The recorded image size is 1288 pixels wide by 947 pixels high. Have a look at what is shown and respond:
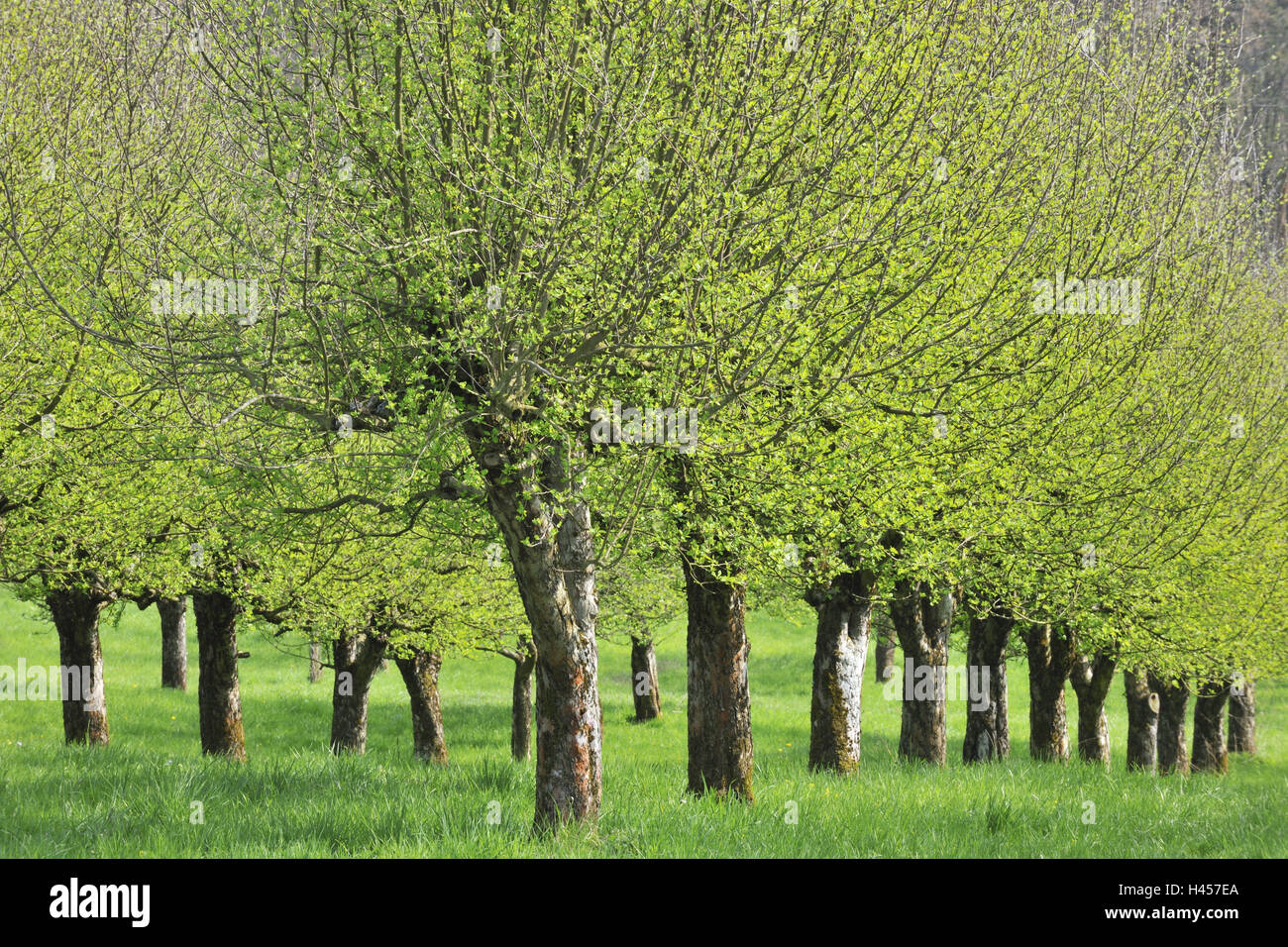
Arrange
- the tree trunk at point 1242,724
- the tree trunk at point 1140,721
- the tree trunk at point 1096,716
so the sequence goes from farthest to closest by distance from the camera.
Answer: the tree trunk at point 1242,724 → the tree trunk at point 1140,721 → the tree trunk at point 1096,716

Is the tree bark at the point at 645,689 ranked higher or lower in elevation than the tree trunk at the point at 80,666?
lower

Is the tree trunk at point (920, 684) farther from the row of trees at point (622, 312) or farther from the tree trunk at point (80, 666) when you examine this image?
the tree trunk at point (80, 666)

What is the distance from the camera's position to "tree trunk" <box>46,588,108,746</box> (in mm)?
20766

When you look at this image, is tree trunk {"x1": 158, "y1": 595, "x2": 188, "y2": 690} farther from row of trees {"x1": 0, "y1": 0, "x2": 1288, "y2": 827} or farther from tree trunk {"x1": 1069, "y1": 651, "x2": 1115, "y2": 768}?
tree trunk {"x1": 1069, "y1": 651, "x2": 1115, "y2": 768}

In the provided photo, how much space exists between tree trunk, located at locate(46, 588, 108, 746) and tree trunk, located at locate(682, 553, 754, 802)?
1377cm

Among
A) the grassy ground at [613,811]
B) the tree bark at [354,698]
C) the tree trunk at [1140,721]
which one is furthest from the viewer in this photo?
the tree trunk at [1140,721]

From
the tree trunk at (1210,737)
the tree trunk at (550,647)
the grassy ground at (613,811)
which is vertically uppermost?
the tree trunk at (550,647)

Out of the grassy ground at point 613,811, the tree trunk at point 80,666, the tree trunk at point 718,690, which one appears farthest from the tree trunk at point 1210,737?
the tree trunk at point 80,666

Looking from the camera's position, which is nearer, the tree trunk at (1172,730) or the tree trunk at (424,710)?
the tree trunk at (424,710)

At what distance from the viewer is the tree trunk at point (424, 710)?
2488 centimetres

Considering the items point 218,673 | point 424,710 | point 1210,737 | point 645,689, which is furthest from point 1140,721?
point 218,673

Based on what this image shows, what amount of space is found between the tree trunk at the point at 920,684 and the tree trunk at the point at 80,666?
15.9 metres

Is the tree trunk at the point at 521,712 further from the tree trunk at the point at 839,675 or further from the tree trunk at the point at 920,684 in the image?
the tree trunk at the point at 839,675

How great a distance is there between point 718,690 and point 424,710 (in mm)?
14235
